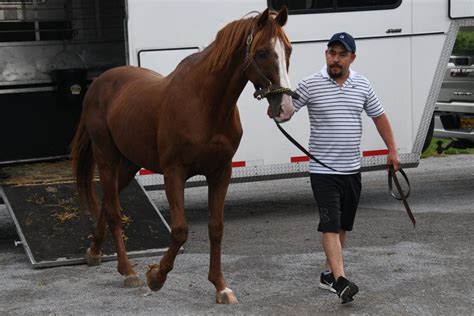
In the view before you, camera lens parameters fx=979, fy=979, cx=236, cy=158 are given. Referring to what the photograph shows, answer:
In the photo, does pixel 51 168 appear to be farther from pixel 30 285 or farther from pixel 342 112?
pixel 342 112

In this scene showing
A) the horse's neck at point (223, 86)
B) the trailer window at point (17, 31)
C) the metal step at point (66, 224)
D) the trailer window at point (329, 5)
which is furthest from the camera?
the trailer window at point (17, 31)

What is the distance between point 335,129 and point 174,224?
1223 mm

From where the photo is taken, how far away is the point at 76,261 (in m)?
7.83

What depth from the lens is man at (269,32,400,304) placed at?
636 centimetres

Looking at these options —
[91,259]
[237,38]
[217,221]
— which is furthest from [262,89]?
[91,259]

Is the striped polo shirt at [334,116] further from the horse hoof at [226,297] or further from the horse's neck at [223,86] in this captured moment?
the horse hoof at [226,297]

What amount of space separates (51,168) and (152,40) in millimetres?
1793

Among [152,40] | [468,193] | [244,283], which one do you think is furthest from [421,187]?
[244,283]

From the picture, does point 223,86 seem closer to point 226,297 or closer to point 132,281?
point 226,297

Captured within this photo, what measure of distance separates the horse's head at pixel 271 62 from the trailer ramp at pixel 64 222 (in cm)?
255

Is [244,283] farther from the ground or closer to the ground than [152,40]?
closer to the ground


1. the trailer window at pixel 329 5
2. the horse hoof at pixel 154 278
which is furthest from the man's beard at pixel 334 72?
the trailer window at pixel 329 5

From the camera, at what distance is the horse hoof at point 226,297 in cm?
643

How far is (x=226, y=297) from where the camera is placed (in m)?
6.43
